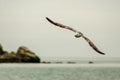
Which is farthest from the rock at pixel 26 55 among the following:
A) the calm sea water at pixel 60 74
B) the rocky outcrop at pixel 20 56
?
the calm sea water at pixel 60 74

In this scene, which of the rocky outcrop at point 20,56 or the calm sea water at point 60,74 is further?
the rocky outcrop at point 20,56

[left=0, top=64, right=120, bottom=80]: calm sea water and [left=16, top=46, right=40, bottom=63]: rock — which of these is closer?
[left=0, top=64, right=120, bottom=80]: calm sea water

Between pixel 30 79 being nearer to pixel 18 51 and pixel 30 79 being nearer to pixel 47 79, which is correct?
pixel 47 79

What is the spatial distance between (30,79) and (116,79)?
11009 mm

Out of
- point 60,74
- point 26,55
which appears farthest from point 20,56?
point 60,74

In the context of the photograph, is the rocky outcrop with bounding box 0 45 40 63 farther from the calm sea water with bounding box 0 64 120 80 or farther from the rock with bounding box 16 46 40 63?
the calm sea water with bounding box 0 64 120 80

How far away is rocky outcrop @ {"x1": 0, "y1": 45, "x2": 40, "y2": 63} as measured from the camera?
144625 mm

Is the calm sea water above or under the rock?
under

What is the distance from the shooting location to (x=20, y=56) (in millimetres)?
146000

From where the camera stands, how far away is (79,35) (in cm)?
4450

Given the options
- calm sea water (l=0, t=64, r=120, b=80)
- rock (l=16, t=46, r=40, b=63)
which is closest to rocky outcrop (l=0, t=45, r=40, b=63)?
rock (l=16, t=46, r=40, b=63)

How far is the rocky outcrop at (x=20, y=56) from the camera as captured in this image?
145 metres

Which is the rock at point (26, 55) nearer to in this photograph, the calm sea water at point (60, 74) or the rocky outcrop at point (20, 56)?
the rocky outcrop at point (20, 56)

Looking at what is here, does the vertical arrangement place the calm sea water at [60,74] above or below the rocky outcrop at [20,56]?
below
